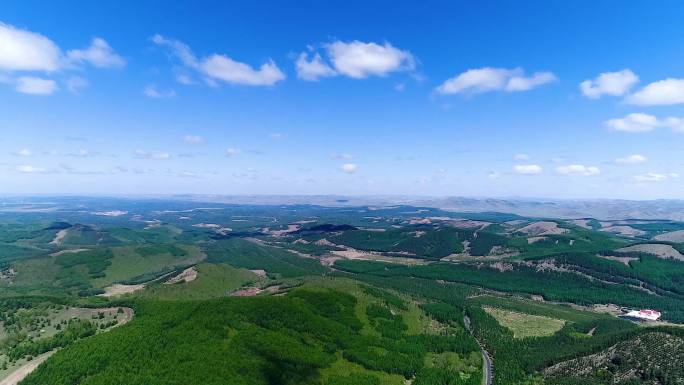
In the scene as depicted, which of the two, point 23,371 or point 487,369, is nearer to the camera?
point 23,371

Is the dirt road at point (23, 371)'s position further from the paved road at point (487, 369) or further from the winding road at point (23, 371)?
the paved road at point (487, 369)

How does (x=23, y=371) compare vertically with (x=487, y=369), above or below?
above

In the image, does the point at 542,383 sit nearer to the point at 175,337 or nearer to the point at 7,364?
the point at 175,337

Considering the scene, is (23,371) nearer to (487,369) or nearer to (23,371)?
(23,371)

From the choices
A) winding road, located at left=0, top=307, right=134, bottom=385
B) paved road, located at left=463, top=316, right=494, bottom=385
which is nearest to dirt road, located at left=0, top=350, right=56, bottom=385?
winding road, located at left=0, top=307, right=134, bottom=385

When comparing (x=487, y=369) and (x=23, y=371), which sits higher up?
(x=23, y=371)

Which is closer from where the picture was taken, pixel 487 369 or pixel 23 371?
pixel 23 371

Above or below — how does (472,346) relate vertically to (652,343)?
below

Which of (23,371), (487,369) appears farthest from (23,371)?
(487,369)

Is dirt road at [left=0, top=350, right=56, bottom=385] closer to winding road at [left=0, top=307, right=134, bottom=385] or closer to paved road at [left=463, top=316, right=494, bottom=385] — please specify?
winding road at [left=0, top=307, right=134, bottom=385]

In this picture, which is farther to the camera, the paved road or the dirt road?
the paved road

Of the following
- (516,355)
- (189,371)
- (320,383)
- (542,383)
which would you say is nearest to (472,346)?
(516,355)
